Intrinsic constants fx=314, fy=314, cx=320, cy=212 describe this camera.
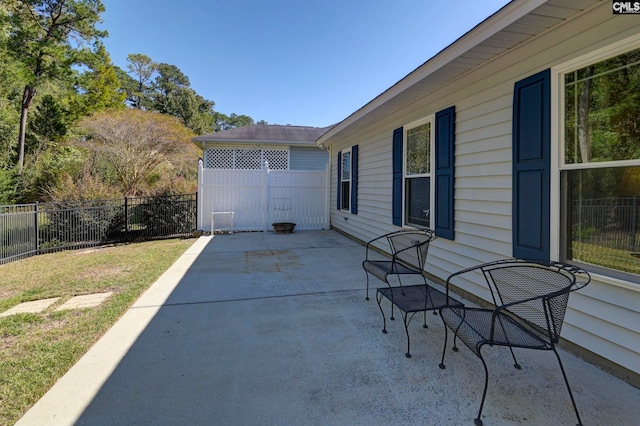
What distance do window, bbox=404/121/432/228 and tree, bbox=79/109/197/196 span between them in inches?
470

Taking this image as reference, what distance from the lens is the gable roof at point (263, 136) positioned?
12249 millimetres

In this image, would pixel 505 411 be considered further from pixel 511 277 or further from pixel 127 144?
pixel 127 144

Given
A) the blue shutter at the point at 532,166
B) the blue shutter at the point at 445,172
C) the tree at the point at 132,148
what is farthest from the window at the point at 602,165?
the tree at the point at 132,148

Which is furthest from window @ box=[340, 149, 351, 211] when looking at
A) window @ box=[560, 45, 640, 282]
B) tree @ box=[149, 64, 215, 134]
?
tree @ box=[149, 64, 215, 134]

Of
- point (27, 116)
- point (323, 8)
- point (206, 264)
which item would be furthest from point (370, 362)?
point (27, 116)

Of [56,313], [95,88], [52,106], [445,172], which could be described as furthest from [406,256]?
[95,88]

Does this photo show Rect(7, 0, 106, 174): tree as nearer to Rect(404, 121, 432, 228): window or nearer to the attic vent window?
the attic vent window

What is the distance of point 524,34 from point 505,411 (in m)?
2.83

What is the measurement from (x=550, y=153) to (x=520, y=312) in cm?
128

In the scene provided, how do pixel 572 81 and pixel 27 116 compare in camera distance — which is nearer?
pixel 572 81

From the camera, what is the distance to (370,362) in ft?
7.62

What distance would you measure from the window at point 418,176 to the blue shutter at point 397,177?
4.9 inches

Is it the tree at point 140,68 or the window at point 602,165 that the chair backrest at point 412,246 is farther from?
the tree at point 140,68

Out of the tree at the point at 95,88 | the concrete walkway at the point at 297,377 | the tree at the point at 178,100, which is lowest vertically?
the concrete walkway at the point at 297,377
